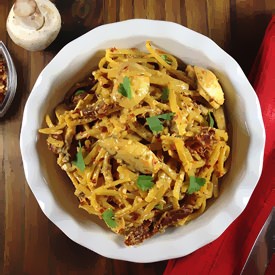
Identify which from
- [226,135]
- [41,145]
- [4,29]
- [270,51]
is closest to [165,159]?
[226,135]

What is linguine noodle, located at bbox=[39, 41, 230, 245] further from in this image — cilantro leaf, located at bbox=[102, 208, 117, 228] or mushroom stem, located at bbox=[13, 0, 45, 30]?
mushroom stem, located at bbox=[13, 0, 45, 30]

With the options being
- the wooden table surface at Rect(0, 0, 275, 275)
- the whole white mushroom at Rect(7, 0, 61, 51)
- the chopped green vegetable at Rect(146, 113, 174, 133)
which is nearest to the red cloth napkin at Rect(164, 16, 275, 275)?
the wooden table surface at Rect(0, 0, 275, 275)

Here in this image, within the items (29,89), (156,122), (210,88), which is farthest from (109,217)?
(29,89)

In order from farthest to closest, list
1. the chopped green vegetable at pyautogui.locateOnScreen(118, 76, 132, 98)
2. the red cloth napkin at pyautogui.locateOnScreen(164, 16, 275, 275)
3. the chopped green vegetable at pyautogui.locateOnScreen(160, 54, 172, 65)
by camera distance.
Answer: the red cloth napkin at pyautogui.locateOnScreen(164, 16, 275, 275), the chopped green vegetable at pyautogui.locateOnScreen(160, 54, 172, 65), the chopped green vegetable at pyautogui.locateOnScreen(118, 76, 132, 98)

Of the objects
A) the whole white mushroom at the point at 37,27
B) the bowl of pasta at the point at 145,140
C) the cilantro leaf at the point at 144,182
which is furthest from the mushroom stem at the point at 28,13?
the cilantro leaf at the point at 144,182

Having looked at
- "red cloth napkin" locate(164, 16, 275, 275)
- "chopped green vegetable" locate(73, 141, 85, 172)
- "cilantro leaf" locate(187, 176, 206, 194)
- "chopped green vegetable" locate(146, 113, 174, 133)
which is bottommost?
"red cloth napkin" locate(164, 16, 275, 275)

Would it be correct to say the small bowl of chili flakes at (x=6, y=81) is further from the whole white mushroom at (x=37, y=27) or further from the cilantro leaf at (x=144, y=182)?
the cilantro leaf at (x=144, y=182)

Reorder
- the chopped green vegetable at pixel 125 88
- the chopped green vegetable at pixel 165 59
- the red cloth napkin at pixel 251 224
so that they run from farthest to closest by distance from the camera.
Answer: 1. the red cloth napkin at pixel 251 224
2. the chopped green vegetable at pixel 165 59
3. the chopped green vegetable at pixel 125 88
